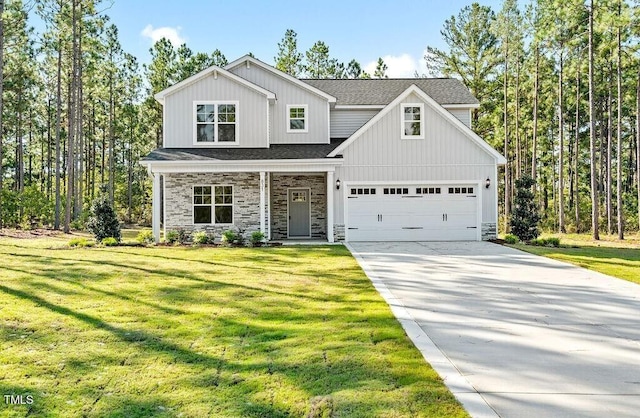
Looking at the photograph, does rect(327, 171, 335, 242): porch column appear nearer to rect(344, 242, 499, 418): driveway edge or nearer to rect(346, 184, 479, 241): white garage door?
rect(346, 184, 479, 241): white garage door

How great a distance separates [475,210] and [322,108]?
23.3 feet

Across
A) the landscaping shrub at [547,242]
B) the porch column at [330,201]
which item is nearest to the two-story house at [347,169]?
the porch column at [330,201]

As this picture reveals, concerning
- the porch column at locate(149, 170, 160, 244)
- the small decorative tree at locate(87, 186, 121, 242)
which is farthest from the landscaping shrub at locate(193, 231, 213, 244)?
the small decorative tree at locate(87, 186, 121, 242)

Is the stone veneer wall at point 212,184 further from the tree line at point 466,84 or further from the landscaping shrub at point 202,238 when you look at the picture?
the tree line at point 466,84

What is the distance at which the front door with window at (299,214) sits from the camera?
19594 millimetres

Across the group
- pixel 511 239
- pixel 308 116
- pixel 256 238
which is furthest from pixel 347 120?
pixel 511 239

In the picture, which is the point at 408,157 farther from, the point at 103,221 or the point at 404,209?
the point at 103,221

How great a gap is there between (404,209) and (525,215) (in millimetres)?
4599

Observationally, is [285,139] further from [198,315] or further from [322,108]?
[198,315]

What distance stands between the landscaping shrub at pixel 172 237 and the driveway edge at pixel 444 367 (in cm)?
1134

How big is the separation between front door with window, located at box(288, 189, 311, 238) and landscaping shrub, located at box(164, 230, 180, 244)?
4.64 metres

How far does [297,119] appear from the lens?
62.6 ft

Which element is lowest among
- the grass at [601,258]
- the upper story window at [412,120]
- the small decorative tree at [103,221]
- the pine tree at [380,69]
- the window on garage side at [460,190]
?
the grass at [601,258]

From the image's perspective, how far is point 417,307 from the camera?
6.96 metres
